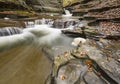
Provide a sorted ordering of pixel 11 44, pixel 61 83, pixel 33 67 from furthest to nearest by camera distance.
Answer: pixel 11 44 < pixel 33 67 < pixel 61 83

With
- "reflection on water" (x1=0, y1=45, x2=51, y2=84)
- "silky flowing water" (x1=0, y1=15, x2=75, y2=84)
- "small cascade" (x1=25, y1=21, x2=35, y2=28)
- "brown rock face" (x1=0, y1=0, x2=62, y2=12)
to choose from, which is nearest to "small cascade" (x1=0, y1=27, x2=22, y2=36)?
"small cascade" (x1=25, y1=21, x2=35, y2=28)

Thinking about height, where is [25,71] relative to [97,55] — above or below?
below

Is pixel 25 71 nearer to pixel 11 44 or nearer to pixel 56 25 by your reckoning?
pixel 11 44

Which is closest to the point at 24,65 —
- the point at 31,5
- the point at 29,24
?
the point at 29,24

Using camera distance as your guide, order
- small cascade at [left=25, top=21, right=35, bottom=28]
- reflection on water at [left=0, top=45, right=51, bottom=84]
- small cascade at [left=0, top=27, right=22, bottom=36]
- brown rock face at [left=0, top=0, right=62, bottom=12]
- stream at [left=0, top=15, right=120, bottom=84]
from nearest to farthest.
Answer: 1. stream at [left=0, top=15, right=120, bottom=84]
2. reflection on water at [left=0, top=45, right=51, bottom=84]
3. small cascade at [left=0, top=27, right=22, bottom=36]
4. small cascade at [left=25, top=21, right=35, bottom=28]
5. brown rock face at [left=0, top=0, right=62, bottom=12]

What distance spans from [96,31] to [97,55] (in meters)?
3.55

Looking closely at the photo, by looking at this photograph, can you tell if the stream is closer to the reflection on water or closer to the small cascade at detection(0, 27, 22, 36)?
the reflection on water

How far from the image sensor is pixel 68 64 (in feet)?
13.7

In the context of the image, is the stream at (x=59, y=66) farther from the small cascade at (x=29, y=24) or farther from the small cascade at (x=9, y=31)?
the small cascade at (x=29, y=24)

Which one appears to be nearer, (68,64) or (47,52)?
(68,64)

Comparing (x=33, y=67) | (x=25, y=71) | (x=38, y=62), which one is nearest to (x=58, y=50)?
(x=38, y=62)

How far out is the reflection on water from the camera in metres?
4.05

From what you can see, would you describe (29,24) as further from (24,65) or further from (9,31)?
(24,65)

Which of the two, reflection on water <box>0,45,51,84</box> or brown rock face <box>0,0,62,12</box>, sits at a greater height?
brown rock face <box>0,0,62,12</box>
